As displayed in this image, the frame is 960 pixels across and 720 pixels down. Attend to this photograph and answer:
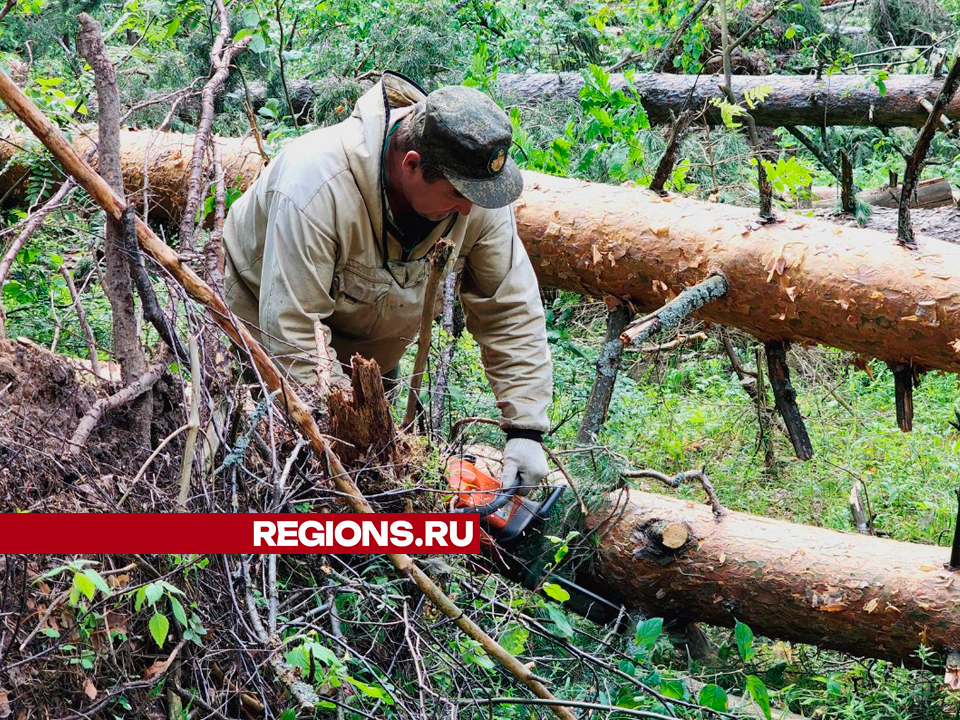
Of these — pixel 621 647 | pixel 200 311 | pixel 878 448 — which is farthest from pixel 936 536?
pixel 200 311

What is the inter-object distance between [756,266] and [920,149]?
2.52ft

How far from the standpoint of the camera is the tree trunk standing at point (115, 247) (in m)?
2.46

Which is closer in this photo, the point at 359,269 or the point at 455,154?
the point at 455,154

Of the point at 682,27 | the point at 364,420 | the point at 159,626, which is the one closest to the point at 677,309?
the point at 364,420

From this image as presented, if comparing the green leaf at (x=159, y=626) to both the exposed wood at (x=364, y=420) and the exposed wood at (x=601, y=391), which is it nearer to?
the exposed wood at (x=364, y=420)

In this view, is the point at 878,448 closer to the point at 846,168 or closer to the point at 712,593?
the point at 846,168

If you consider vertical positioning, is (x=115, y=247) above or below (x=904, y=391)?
above

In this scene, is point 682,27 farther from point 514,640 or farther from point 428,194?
point 514,640

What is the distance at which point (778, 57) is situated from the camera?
29.2 ft

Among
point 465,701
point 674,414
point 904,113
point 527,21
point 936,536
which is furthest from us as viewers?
point 527,21

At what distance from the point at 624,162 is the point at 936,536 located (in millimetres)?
2551

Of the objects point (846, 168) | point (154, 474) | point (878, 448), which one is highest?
point (846, 168)

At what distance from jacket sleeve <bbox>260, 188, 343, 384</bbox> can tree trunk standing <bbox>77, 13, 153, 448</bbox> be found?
1.47ft

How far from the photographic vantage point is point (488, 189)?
2.99m
